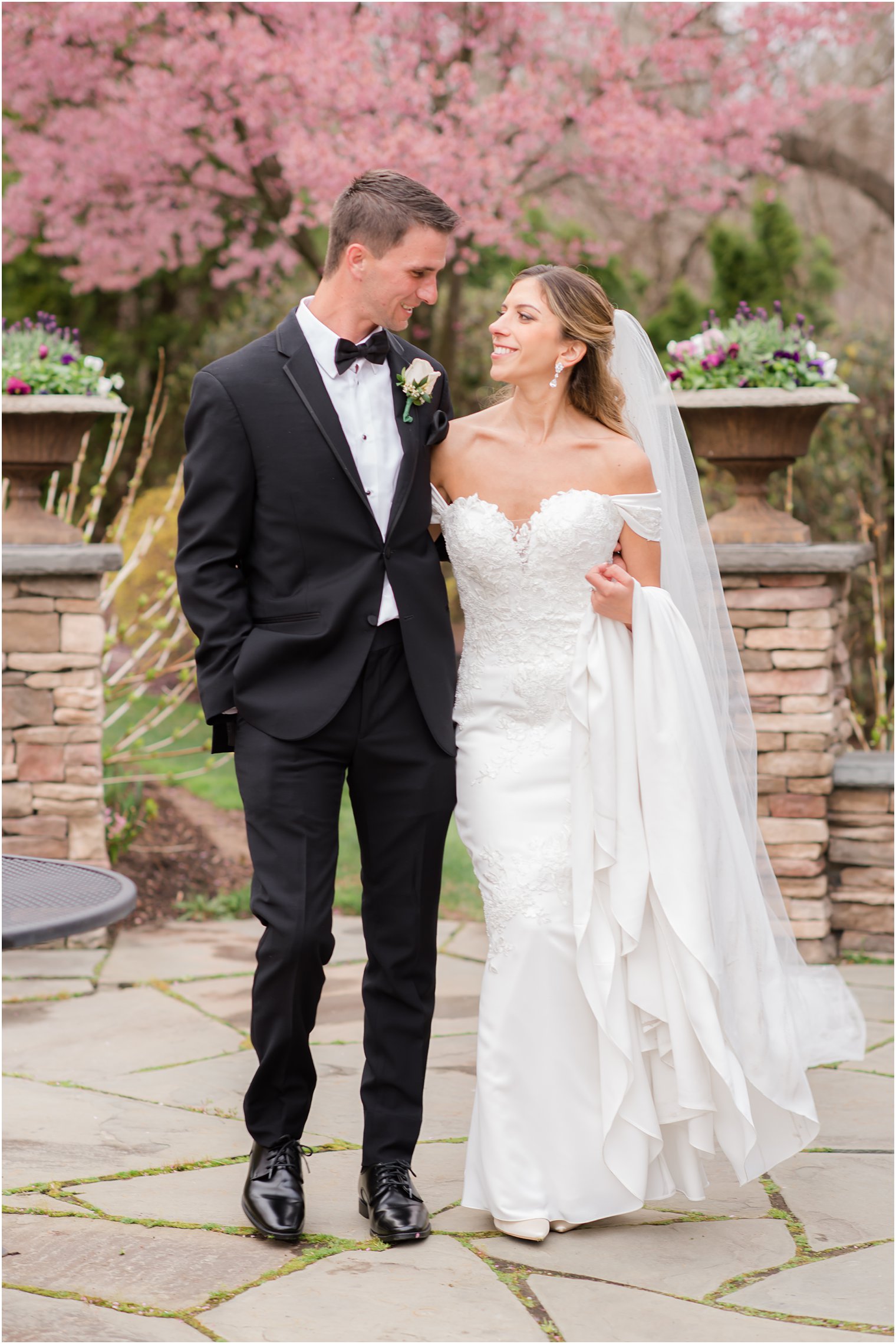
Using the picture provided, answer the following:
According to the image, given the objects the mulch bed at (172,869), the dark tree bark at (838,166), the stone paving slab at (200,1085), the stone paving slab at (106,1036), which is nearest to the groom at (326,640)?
the stone paving slab at (200,1085)

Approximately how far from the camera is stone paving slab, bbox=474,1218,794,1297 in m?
2.77

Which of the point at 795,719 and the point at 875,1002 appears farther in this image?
the point at 795,719

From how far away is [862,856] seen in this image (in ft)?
17.3

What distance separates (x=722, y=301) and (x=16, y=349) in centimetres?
589

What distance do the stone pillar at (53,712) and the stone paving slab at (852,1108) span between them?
281 cm

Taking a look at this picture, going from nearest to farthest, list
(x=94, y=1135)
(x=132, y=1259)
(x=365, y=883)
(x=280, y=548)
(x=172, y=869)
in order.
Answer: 1. (x=132, y=1259)
2. (x=280, y=548)
3. (x=365, y=883)
4. (x=94, y=1135)
5. (x=172, y=869)

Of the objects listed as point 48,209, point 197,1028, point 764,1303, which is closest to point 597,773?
point 764,1303

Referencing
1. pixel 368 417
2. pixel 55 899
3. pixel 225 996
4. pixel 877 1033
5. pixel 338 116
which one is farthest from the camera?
pixel 338 116

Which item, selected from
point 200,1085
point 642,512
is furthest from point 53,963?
point 642,512

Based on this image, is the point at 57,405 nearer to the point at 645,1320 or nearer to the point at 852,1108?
the point at 852,1108

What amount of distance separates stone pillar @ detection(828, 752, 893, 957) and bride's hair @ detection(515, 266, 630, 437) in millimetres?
2390

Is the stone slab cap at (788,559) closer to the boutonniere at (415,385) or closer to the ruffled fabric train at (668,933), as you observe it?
the ruffled fabric train at (668,933)

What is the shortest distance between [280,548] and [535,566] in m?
0.59

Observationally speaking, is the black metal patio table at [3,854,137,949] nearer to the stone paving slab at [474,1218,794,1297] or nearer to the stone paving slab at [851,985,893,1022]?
the stone paving slab at [474,1218,794,1297]
